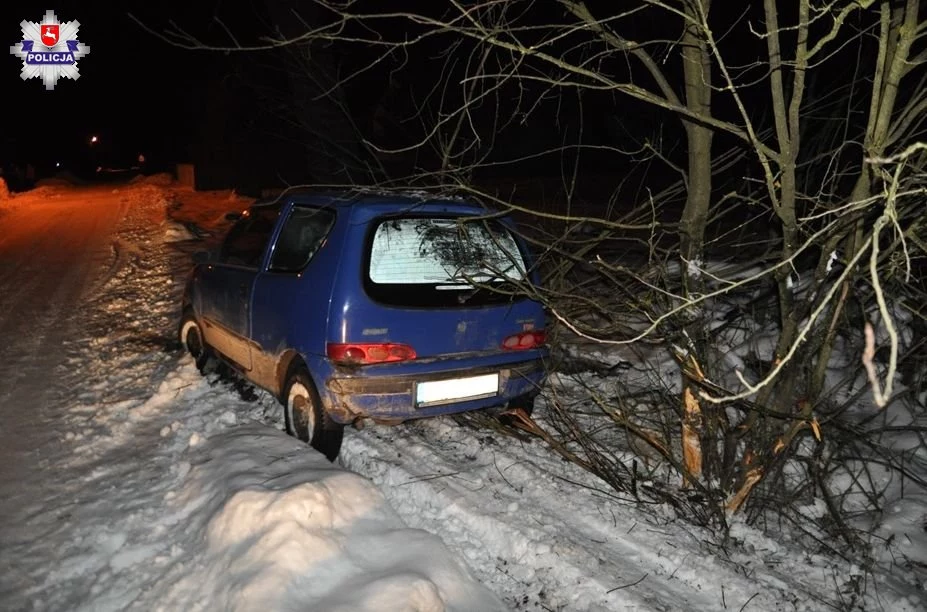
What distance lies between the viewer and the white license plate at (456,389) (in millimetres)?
4367

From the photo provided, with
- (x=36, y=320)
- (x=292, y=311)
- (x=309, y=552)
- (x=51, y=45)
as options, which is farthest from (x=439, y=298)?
(x=51, y=45)

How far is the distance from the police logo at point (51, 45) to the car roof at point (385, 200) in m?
25.4

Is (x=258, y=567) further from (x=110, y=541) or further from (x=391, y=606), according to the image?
(x=110, y=541)

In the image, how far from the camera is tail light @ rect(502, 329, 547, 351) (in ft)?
15.3

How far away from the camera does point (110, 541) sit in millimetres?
3730

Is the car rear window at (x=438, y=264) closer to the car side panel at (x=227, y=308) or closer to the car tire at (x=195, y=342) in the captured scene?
the car side panel at (x=227, y=308)

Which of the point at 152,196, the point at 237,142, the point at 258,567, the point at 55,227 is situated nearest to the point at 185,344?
the point at 258,567

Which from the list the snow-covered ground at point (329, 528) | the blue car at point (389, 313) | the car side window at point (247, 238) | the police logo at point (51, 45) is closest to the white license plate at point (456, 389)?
the blue car at point (389, 313)

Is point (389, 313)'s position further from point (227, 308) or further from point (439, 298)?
point (227, 308)

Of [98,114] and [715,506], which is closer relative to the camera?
[715,506]

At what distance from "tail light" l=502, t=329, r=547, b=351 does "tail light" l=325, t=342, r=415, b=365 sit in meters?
0.78

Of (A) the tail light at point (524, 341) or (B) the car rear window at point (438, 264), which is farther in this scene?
(A) the tail light at point (524, 341)

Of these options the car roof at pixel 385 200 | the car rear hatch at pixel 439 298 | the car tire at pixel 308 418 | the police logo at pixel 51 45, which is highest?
the police logo at pixel 51 45

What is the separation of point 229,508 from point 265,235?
2490mm
